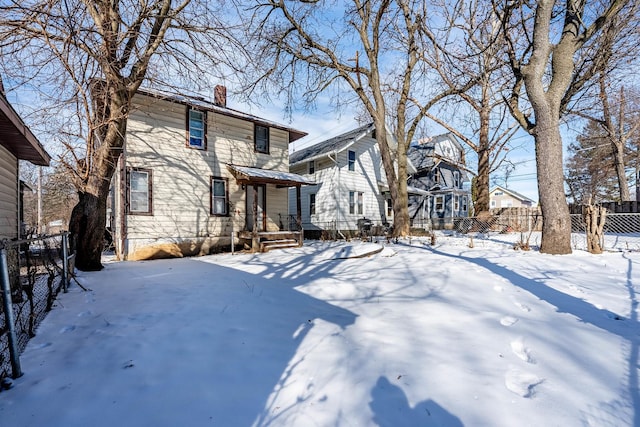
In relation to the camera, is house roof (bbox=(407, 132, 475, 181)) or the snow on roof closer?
the snow on roof

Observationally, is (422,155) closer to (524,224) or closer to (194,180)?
(524,224)

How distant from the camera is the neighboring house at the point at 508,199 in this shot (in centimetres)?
4675

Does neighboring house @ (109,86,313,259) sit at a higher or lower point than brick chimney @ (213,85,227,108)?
lower

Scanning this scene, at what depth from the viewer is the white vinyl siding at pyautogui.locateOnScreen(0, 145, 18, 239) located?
Answer: 258 inches

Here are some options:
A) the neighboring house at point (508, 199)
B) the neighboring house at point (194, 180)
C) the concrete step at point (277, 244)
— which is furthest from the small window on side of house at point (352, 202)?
the neighboring house at point (508, 199)

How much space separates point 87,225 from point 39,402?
5.86 m

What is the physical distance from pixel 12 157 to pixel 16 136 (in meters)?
2.14

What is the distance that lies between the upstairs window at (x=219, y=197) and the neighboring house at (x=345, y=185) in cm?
558

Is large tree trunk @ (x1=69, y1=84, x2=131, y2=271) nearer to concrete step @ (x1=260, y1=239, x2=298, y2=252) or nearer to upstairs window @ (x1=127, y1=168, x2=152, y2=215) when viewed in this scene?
upstairs window @ (x1=127, y1=168, x2=152, y2=215)

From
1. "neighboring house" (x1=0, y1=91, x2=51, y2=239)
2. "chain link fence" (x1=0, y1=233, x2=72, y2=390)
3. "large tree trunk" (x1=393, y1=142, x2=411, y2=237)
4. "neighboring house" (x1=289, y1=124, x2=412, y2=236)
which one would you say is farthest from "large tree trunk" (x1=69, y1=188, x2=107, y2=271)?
"large tree trunk" (x1=393, y1=142, x2=411, y2=237)

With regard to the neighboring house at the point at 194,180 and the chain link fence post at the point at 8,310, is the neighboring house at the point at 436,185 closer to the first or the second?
the neighboring house at the point at 194,180

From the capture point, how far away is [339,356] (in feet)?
9.66

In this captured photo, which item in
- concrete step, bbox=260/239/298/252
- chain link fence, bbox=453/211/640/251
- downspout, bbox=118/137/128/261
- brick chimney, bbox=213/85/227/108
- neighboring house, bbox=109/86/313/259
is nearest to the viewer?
downspout, bbox=118/137/128/261

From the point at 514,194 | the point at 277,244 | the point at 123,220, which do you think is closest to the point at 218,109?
the point at 123,220
